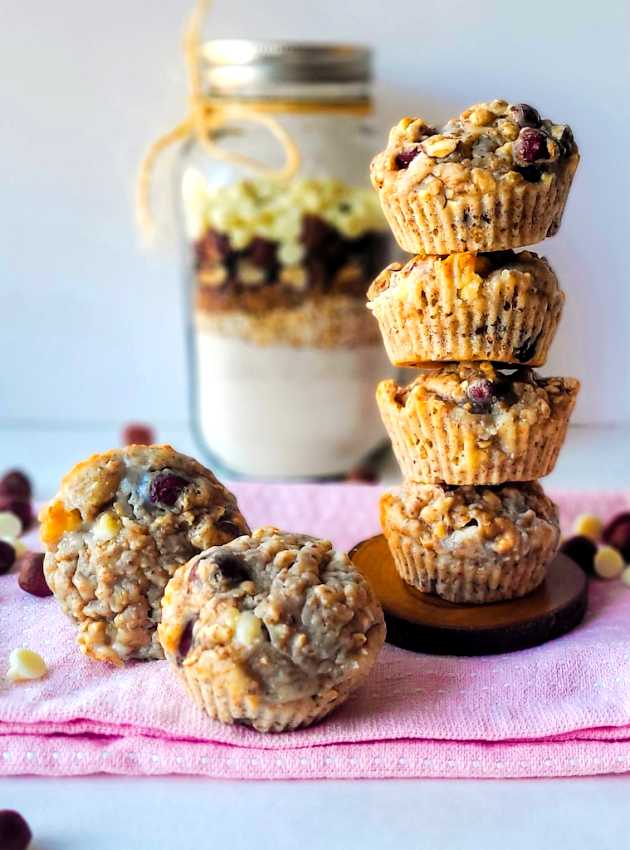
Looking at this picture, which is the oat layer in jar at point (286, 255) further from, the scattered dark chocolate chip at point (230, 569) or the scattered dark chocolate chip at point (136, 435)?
the scattered dark chocolate chip at point (230, 569)

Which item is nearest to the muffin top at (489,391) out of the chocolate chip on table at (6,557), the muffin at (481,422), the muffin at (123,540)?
the muffin at (481,422)

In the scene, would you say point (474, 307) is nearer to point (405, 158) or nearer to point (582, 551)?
point (405, 158)

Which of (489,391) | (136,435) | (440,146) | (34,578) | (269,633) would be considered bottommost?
(136,435)

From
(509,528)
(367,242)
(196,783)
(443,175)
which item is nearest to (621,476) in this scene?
(367,242)

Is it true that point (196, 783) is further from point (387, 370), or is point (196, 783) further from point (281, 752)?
point (387, 370)

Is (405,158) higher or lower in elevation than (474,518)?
higher

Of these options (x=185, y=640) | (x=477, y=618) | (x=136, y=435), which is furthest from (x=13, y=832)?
(x=136, y=435)
